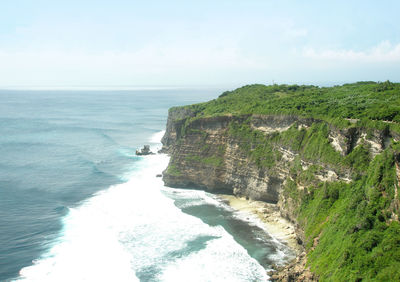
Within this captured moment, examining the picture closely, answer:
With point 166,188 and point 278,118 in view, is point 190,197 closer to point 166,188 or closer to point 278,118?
Result: point 166,188

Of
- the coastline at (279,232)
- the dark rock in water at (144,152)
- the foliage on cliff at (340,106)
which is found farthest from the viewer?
the dark rock in water at (144,152)

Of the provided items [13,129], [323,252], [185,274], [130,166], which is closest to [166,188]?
[130,166]

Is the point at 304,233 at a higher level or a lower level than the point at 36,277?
higher

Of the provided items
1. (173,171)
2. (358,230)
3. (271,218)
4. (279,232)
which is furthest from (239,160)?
(358,230)

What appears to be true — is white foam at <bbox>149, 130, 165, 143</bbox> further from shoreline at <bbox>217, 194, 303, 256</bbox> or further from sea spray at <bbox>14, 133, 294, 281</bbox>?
shoreline at <bbox>217, 194, 303, 256</bbox>

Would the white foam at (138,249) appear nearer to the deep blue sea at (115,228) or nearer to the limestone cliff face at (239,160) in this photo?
the deep blue sea at (115,228)

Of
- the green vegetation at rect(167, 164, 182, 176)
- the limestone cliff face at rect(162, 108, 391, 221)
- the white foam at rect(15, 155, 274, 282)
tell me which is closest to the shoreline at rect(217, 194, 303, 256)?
the limestone cliff face at rect(162, 108, 391, 221)

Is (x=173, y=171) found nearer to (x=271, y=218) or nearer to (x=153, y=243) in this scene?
(x=271, y=218)

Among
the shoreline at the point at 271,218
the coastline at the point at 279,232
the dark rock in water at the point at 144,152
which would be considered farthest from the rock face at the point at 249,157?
the dark rock in water at the point at 144,152
